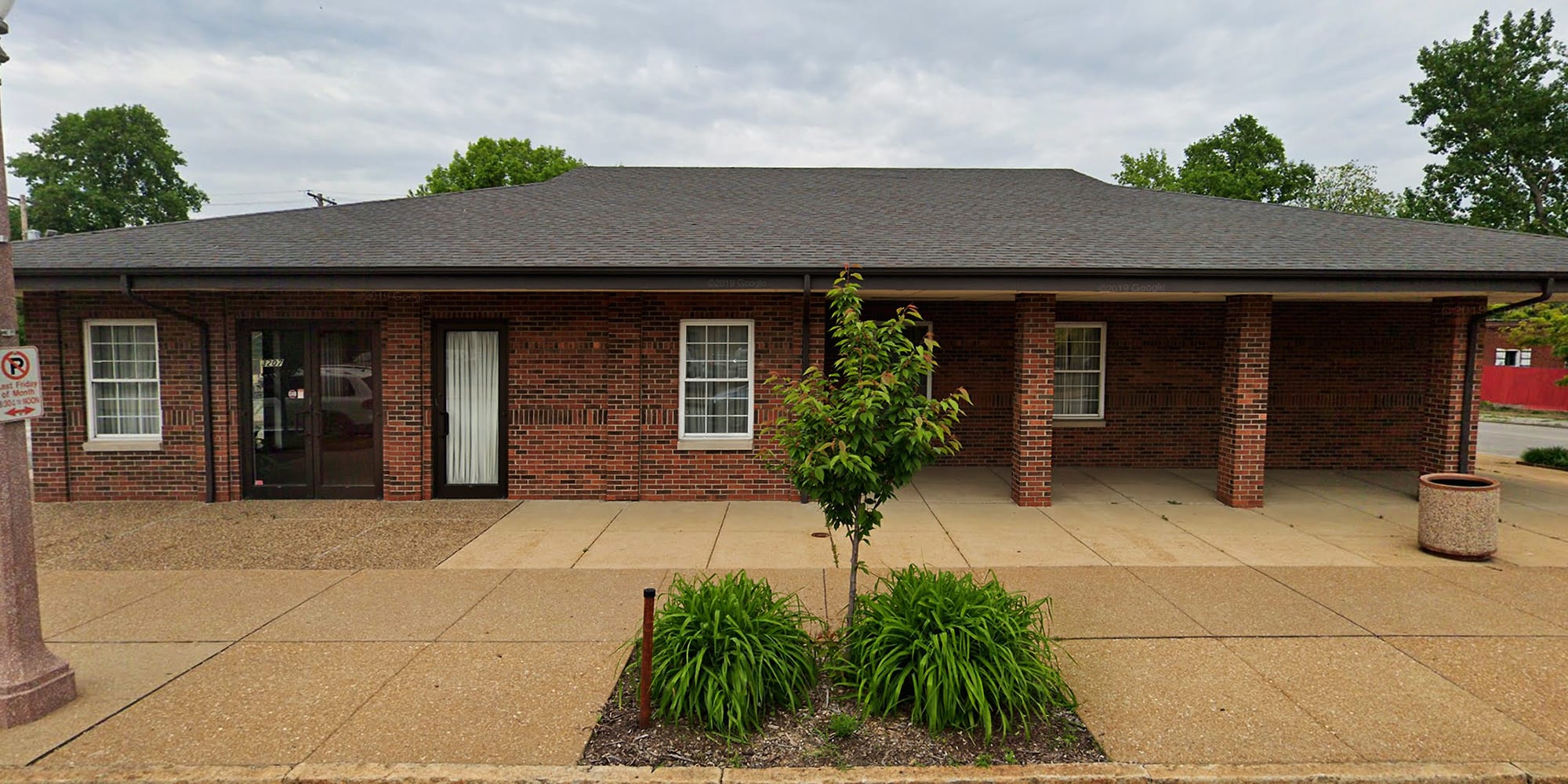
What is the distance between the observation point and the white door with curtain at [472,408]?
9641mm

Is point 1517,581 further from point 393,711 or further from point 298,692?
point 298,692

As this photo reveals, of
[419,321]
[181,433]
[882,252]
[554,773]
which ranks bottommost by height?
[554,773]

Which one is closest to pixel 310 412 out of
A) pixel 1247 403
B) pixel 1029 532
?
pixel 1029 532

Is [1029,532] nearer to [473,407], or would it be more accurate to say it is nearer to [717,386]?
[717,386]

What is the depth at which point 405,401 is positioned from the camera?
949cm

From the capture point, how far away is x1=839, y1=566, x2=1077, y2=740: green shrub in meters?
3.87

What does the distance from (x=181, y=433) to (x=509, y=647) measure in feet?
24.9

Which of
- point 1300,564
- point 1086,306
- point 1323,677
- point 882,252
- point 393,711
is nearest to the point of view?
point 393,711

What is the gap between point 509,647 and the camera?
5.01 m

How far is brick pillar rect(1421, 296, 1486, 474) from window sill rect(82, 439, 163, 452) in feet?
55.2

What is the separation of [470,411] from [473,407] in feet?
0.20

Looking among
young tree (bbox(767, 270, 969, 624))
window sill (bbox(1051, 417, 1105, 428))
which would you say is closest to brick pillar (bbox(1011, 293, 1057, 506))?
window sill (bbox(1051, 417, 1105, 428))

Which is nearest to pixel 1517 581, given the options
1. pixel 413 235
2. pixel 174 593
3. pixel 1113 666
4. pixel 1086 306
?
pixel 1113 666

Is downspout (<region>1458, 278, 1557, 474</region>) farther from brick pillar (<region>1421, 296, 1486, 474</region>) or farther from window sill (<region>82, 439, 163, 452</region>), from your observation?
window sill (<region>82, 439, 163, 452</region>)
